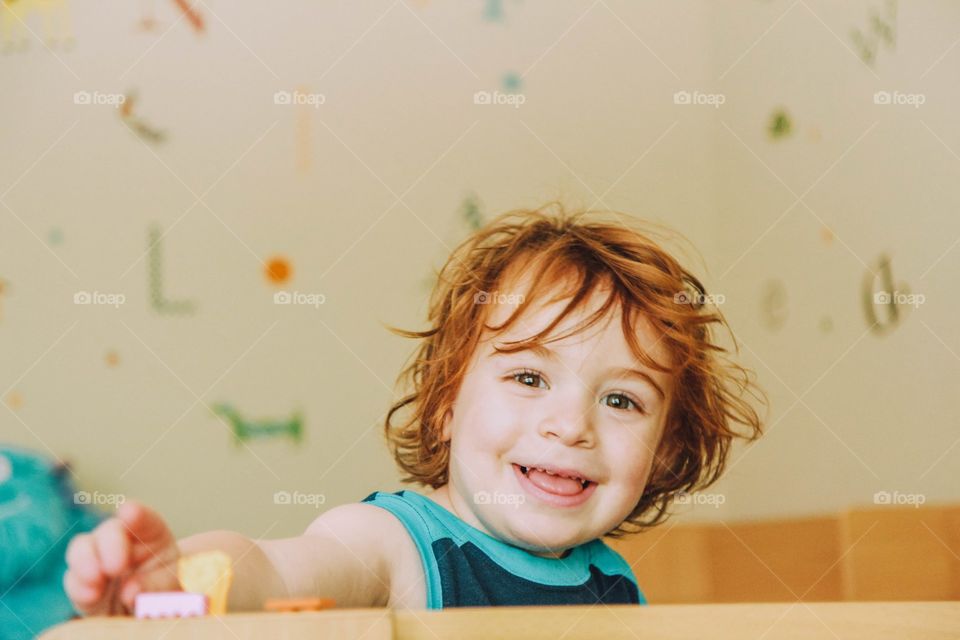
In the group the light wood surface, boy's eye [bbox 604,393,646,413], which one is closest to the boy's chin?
boy's eye [bbox 604,393,646,413]

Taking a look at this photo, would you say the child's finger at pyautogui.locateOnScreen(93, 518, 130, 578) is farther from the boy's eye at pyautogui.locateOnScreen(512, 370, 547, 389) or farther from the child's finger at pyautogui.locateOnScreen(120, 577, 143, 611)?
the boy's eye at pyautogui.locateOnScreen(512, 370, 547, 389)

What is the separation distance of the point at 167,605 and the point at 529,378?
1.42ft

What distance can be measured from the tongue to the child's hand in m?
0.40

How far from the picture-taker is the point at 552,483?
3.10 ft

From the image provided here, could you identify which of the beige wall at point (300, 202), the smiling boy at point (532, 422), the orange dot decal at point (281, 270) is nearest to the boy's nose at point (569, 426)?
the smiling boy at point (532, 422)

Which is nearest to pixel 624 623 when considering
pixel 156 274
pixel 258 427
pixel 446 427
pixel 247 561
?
pixel 247 561

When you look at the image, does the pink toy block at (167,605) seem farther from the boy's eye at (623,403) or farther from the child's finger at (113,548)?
the boy's eye at (623,403)

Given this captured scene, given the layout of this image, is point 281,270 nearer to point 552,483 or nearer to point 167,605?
point 552,483

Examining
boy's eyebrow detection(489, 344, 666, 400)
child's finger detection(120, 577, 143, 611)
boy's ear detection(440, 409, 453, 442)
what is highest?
boy's eyebrow detection(489, 344, 666, 400)

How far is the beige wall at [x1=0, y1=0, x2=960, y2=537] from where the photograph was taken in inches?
42.9

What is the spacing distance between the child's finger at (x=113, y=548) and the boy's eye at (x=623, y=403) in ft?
1.57

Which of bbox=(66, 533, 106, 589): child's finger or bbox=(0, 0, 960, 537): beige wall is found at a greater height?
bbox=(0, 0, 960, 537): beige wall

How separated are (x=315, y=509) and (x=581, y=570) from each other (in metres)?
0.27

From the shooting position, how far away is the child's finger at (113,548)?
0.59 metres
